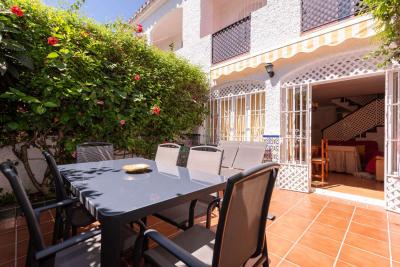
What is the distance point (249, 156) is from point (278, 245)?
156 centimetres

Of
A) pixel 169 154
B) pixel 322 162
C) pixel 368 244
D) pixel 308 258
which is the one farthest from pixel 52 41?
pixel 322 162

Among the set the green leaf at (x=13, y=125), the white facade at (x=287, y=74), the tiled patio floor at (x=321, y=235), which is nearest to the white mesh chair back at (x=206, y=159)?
the tiled patio floor at (x=321, y=235)

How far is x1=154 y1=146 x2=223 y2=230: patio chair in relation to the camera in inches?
99.1

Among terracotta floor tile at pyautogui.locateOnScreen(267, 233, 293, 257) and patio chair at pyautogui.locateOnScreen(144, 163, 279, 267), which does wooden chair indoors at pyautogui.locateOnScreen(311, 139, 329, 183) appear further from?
patio chair at pyautogui.locateOnScreen(144, 163, 279, 267)

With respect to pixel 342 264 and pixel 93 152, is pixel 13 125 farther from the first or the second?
pixel 342 264

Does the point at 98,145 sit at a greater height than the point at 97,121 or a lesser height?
lesser

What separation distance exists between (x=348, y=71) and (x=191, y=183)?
201 inches

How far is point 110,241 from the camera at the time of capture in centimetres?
145

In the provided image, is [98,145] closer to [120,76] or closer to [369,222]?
[120,76]

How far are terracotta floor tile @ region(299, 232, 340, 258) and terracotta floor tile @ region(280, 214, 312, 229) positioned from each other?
1.19 ft

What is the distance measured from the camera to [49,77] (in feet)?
13.6

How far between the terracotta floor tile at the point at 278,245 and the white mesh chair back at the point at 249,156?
1.23 m

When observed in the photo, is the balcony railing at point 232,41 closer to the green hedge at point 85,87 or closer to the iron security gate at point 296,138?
the green hedge at point 85,87

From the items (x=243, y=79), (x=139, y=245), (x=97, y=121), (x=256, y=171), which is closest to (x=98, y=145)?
(x=97, y=121)
